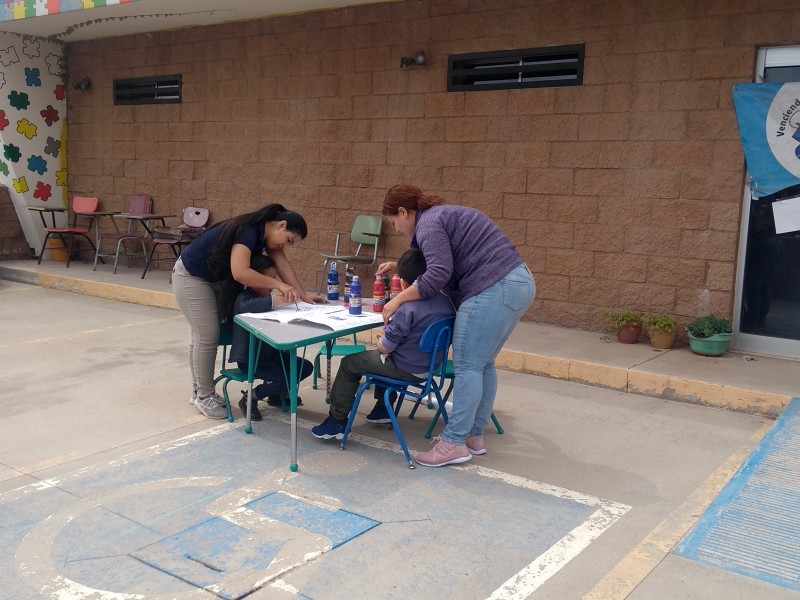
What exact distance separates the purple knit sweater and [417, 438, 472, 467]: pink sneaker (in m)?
0.79

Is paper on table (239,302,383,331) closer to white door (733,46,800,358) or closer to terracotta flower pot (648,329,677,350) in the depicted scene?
terracotta flower pot (648,329,677,350)

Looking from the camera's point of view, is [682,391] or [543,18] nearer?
[682,391]

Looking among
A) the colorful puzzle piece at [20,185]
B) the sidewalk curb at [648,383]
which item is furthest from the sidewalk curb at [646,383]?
the colorful puzzle piece at [20,185]

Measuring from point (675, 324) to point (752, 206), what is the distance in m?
1.12

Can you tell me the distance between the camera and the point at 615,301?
7.02 m

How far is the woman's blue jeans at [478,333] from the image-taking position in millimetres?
4148

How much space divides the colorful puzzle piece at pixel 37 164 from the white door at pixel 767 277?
31.4 feet

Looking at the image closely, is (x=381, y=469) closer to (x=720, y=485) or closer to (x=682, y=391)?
(x=720, y=485)

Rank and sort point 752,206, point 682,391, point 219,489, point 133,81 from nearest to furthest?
point 219,489 → point 682,391 → point 752,206 → point 133,81

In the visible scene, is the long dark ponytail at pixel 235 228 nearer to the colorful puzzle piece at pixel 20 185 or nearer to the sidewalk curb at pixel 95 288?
the sidewalk curb at pixel 95 288

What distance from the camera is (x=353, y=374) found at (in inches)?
173

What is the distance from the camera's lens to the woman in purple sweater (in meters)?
4.14

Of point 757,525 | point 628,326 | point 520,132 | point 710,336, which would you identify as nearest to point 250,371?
point 757,525

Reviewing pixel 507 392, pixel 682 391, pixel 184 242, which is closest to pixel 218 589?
pixel 507 392
